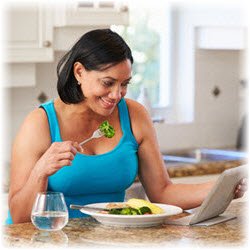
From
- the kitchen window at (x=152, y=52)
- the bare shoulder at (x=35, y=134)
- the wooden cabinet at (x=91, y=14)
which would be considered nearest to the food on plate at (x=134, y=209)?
the bare shoulder at (x=35, y=134)

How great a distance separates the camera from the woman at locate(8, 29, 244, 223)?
280cm

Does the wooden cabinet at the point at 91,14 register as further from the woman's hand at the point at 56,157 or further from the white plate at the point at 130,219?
the white plate at the point at 130,219

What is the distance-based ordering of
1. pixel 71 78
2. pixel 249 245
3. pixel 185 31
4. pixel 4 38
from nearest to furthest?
1. pixel 249 245
2. pixel 71 78
3. pixel 4 38
4. pixel 185 31

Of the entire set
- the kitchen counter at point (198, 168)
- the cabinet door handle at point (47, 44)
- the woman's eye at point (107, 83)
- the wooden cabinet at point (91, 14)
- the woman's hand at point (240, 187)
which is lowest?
the kitchen counter at point (198, 168)

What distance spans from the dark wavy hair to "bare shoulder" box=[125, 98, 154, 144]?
204 mm

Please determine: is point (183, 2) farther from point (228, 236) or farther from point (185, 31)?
point (228, 236)

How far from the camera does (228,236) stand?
2469 mm

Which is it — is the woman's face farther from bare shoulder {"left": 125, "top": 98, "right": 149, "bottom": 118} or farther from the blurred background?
the blurred background

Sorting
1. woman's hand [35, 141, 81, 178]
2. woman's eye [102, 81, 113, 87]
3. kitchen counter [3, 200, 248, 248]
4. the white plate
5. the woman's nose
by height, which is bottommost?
kitchen counter [3, 200, 248, 248]

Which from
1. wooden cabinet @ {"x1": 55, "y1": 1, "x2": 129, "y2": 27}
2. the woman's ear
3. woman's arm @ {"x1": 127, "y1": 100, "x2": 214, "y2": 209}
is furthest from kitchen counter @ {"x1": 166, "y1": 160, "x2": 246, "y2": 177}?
the woman's ear

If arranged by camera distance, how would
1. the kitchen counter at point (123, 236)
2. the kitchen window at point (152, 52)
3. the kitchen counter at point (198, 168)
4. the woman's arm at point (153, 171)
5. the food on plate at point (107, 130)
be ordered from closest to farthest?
the kitchen counter at point (123, 236) → the food on plate at point (107, 130) → the woman's arm at point (153, 171) → the kitchen counter at point (198, 168) → the kitchen window at point (152, 52)

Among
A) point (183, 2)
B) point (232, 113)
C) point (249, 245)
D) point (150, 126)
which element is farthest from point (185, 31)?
point (249, 245)

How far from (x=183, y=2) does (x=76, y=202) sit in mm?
2764

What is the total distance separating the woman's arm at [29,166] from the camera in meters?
2.67
